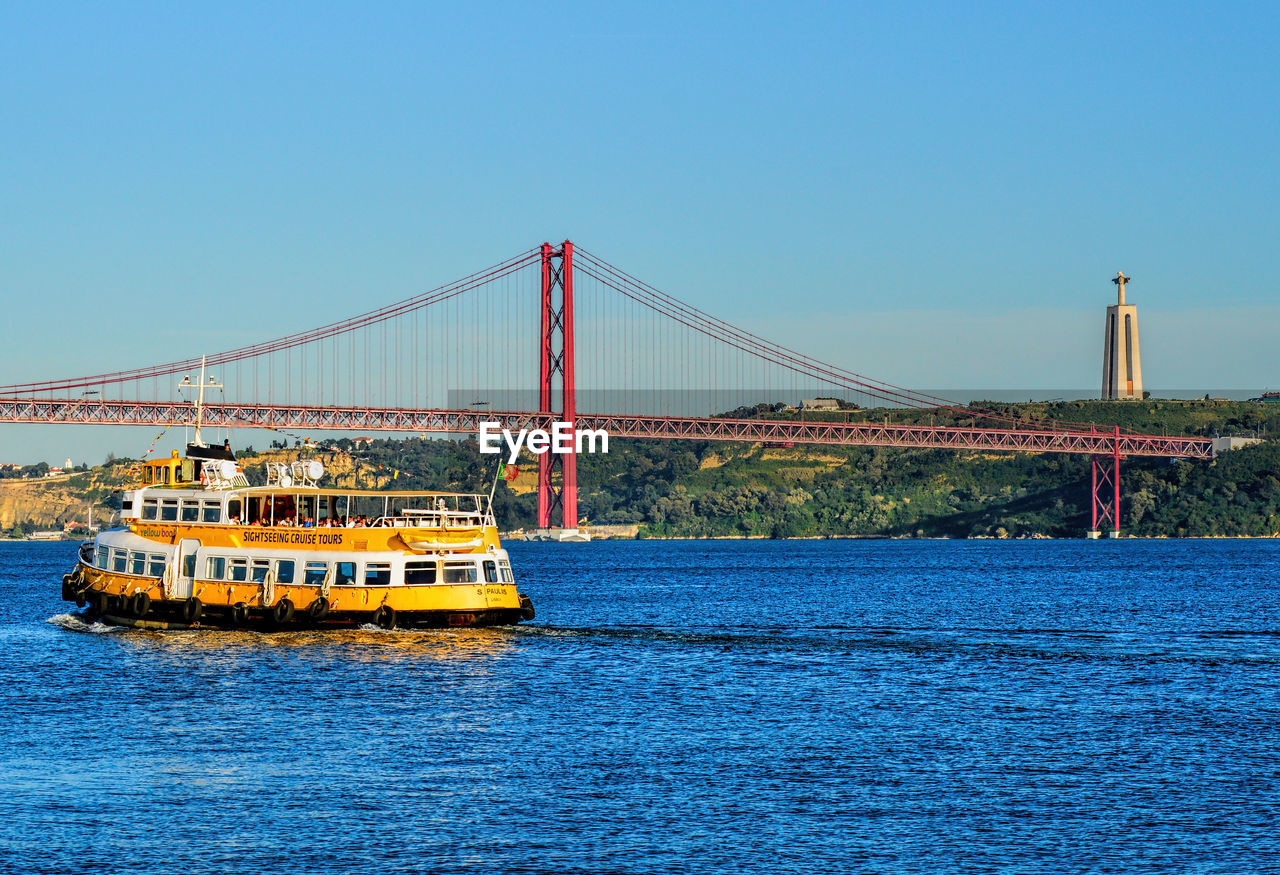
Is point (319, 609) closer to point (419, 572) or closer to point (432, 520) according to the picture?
point (419, 572)

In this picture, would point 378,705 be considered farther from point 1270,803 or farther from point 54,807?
point 1270,803

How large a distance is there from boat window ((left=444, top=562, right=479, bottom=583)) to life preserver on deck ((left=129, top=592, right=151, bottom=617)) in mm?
11778

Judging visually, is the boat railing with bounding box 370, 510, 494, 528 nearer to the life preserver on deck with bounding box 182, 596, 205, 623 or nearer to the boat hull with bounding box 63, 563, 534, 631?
the boat hull with bounding box 63, 563, 534, 631

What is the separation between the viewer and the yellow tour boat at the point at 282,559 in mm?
52844

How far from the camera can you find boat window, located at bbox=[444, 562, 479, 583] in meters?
53.0

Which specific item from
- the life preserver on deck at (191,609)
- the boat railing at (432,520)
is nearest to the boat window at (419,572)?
the boat railing at (432,520)

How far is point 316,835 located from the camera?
2561 centimetres

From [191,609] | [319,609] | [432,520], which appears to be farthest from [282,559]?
[432,520]

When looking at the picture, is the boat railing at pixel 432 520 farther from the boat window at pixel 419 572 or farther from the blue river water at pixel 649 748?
the blue river water at pixel 649 748

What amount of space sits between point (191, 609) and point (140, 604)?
9.43 feet

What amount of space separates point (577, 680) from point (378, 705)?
22.8ft

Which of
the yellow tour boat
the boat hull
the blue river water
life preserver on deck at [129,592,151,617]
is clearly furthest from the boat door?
the blue river water

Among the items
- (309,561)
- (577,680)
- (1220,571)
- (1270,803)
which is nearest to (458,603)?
(309,561)

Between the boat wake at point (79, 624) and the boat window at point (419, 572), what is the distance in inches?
511
